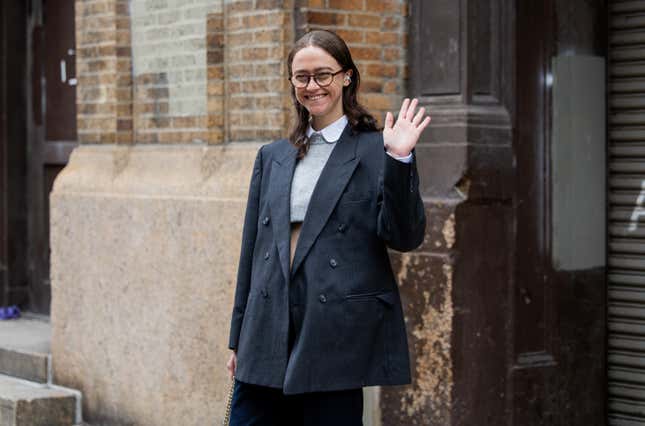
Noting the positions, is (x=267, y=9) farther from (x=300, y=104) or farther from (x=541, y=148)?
(x=300, y=104)

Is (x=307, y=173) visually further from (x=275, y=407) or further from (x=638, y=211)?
(x=638, y=211)

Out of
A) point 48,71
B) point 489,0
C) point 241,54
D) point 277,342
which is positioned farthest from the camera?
point 48,71

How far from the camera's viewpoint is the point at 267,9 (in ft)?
21.5

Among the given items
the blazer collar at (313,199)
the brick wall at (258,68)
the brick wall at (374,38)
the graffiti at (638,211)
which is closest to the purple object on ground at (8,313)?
the brick wall at (258,68)

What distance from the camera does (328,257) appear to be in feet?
14.2

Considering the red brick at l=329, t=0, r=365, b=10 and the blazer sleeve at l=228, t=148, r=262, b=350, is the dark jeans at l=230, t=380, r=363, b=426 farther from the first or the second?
the red brick at l=329, t=0, r=365, b=10

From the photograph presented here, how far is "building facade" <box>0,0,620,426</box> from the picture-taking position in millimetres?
6164

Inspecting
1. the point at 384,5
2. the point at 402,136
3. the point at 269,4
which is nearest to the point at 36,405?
the point at 269,4

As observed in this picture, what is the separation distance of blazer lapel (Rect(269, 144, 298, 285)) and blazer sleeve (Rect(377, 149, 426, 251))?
33 centimetres

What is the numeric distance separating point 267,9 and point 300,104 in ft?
6.93

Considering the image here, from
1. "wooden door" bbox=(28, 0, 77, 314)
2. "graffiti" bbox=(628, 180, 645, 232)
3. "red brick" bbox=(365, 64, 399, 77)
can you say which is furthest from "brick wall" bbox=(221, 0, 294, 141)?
"wooden door" bbox=(28, 0, 77, 314)

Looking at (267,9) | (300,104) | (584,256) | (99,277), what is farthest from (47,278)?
(300,104)

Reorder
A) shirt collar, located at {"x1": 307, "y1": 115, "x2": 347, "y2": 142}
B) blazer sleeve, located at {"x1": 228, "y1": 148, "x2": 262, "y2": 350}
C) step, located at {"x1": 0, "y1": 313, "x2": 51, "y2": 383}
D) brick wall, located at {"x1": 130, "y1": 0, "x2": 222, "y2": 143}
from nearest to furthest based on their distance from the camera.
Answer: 1. shirt collar, located at {"x1": 307, "y1": 115, "x2": 347, "y2": 142}
2. blazer sleeve, located at {"x1": 228, "y1": 148, "x2": 262, "y2": 350}
3. brick wall, located at {"x1": 130, "y1": 0, "x2": 222, "y2": 143}
4. step, located at {"x1": 0, "y1": 313, "x2": 51, "y2": 383}

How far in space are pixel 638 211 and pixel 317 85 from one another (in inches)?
103
